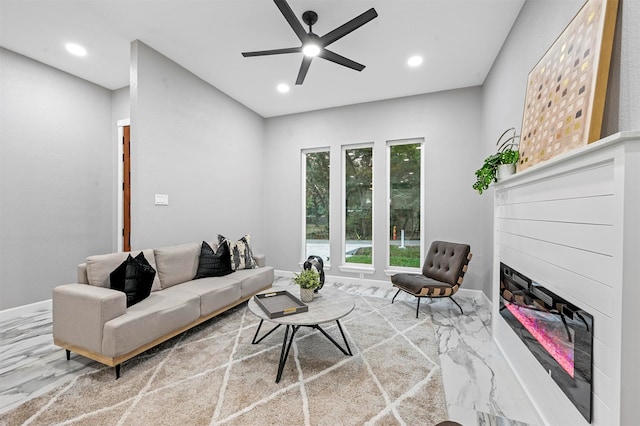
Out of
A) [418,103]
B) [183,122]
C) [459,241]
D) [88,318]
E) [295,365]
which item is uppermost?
[418,103]

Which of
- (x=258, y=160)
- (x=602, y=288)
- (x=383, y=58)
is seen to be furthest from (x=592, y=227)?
(x=258, y=160)

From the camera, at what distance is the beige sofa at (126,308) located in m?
2.01

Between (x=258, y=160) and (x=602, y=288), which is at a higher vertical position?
(x=258, y=160)

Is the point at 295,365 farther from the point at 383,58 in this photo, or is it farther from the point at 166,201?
the point at 383,58

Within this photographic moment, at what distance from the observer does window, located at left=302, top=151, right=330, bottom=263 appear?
5012mm

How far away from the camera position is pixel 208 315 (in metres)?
2.83

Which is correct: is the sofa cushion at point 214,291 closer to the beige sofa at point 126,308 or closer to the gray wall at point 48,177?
the beige sofa at point 126,308

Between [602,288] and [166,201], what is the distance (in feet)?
12.2

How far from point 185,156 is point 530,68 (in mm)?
3761

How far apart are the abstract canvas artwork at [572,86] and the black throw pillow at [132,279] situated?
3.20 m

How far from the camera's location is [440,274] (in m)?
3.59

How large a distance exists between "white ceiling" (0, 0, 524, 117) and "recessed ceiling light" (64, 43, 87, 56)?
0.07m

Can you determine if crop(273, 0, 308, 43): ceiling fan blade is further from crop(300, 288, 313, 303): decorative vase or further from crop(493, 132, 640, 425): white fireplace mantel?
crop(300, 288, 313, 303): decorative vase

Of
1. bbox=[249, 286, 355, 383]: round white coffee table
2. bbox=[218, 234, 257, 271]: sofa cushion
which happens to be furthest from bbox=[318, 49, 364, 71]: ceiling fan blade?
bbox=[218, 234, 257, 271]: sofa cushion
